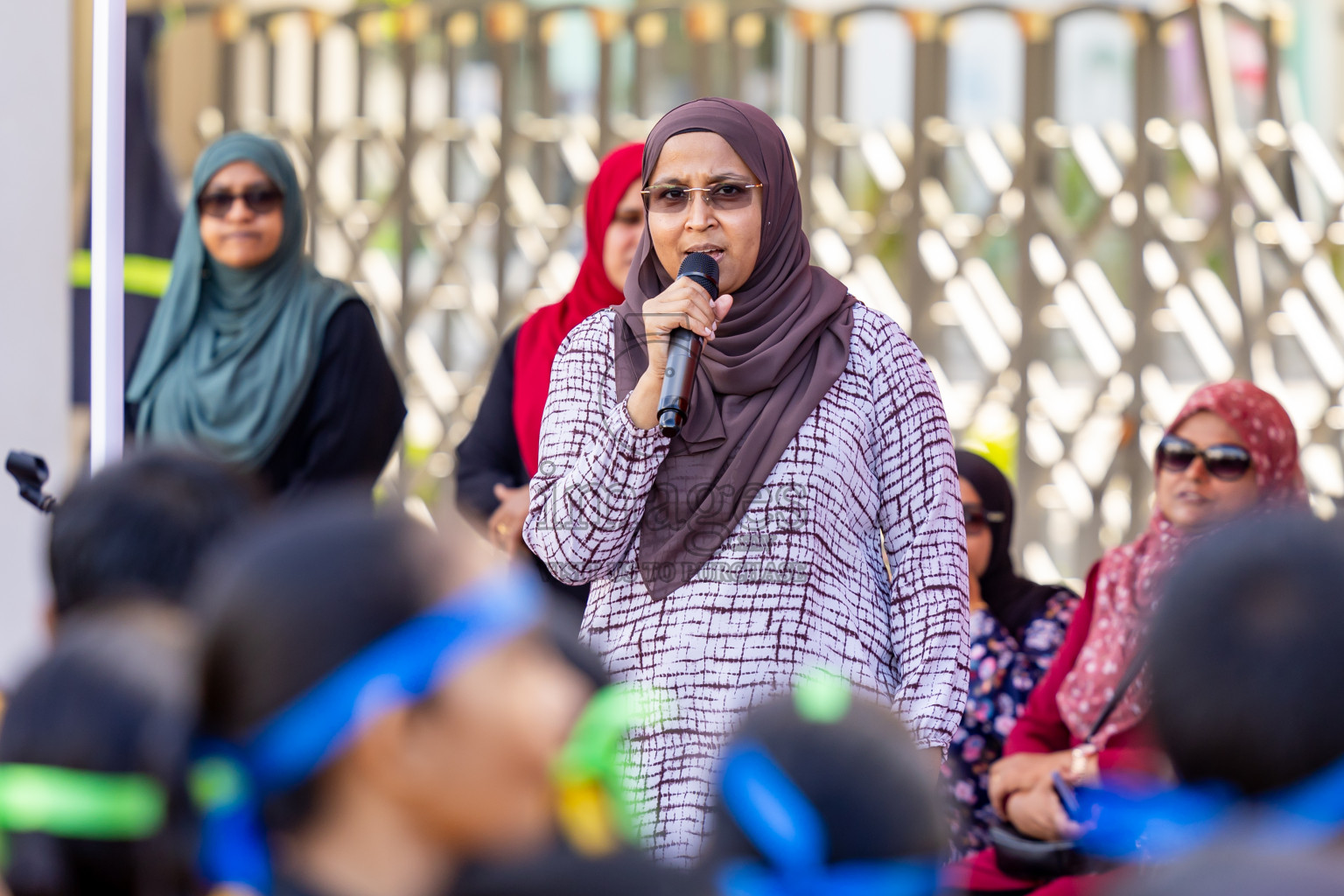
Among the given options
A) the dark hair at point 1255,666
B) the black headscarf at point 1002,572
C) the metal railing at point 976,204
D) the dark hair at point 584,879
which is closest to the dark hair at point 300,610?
the dark hair at point 584,879

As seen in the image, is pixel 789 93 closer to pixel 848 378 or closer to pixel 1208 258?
pixel 1208 258

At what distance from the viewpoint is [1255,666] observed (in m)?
0.76

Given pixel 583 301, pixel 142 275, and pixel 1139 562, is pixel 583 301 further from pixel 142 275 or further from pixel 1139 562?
pixel 142 275

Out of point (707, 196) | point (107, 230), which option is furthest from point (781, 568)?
point (107, 230)

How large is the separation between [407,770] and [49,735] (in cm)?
18

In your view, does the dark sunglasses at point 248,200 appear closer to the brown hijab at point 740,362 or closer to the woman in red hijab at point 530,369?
the woman in red hijab at point 530,369

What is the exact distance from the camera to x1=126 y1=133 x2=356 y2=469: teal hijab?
7.59ft

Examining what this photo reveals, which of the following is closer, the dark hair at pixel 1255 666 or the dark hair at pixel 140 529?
the dark hair at pixel 1255 666

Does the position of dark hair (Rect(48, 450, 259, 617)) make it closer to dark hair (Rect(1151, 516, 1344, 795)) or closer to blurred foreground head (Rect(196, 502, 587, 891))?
blurred foreground head (Rect(196, 502, 587, 891))

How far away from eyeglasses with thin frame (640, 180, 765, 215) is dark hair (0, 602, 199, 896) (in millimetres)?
847

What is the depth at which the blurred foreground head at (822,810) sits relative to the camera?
75 centimetres

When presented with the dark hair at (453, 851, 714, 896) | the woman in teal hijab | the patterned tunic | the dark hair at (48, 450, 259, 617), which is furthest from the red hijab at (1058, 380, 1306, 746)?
the dark hair at (453, 851, 714, 896)

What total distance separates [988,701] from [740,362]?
37.7 inches

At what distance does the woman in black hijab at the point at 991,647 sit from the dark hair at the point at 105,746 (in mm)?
1518
